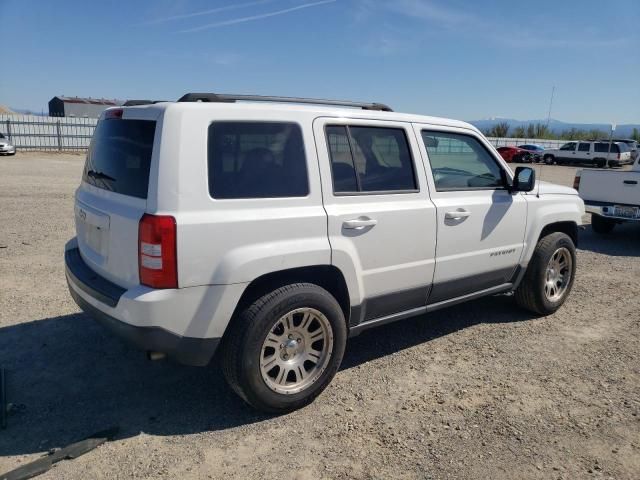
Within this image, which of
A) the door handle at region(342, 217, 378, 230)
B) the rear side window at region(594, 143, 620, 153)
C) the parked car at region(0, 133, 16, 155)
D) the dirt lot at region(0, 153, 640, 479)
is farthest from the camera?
the rear side window at region(594, 143, 620, 153)

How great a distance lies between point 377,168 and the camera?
147 inches

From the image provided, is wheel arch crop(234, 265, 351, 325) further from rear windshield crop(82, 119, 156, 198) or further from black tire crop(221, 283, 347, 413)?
rear windshield crop(82, 119, 156, 198)

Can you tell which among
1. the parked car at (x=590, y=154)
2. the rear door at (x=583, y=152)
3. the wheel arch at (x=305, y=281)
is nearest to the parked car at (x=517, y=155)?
the parked car at (x=590, y=154)

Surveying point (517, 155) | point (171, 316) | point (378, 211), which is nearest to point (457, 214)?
point (378, 211)

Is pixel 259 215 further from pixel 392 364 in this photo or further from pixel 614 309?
pixel 614 309

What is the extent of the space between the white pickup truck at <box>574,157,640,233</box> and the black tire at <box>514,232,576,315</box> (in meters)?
4.57

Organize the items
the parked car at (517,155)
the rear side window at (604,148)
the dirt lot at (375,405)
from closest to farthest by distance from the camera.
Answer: the dirt lot at (375,405) → the rear side window at (604,148) → the parked car at (517,155)

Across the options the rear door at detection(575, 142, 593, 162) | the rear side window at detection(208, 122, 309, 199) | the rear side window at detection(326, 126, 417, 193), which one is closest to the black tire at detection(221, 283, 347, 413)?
the rear side window at detection(208, 122, 309, 199)

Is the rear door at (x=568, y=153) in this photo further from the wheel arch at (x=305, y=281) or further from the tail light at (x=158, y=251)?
the tail light at (x=158, y=251)

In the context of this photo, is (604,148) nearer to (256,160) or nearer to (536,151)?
(536,151)

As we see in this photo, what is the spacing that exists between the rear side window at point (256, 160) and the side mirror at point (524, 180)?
221 cm

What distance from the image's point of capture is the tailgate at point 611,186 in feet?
29.2

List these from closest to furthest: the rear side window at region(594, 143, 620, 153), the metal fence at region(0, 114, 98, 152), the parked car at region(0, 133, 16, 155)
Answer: the parked car at region(0, 133, 16, 155)
the metal fence at region(0, 114, 98, 152)
the rear side window at region(594, 143, 620, 153)

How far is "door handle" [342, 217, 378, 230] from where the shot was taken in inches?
135
